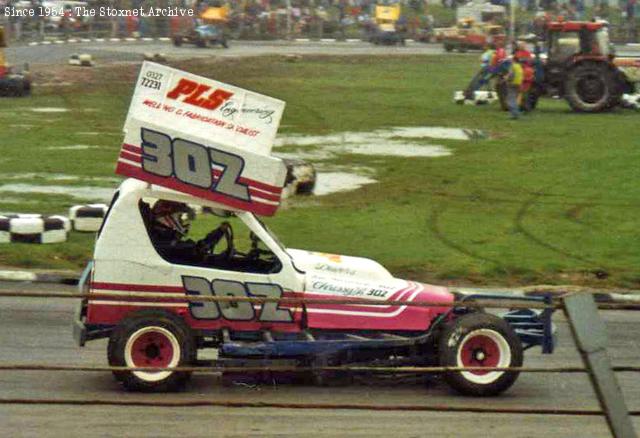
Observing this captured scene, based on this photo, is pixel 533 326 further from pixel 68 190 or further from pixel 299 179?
pixel 68 190

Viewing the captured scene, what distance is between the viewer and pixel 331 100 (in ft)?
96.8

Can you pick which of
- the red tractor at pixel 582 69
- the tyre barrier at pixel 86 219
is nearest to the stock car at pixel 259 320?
the tyre barrier at pixel 86 219

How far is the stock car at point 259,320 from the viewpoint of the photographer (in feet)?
27.1

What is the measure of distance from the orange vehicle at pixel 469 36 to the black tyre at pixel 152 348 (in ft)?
133

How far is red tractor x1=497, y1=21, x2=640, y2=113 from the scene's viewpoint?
28141mm

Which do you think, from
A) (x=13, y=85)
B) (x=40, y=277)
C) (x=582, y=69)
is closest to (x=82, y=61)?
(x=13, y=85)

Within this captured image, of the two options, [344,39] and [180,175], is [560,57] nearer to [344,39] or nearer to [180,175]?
[180,175]

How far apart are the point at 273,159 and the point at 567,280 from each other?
5237mm

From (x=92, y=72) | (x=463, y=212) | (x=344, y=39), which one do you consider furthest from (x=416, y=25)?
(x=463, y=212)

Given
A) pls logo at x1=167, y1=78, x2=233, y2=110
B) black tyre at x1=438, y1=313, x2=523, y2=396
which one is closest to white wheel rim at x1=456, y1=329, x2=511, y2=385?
black tyre at x1=438, y1=313, x2=523, y2=396

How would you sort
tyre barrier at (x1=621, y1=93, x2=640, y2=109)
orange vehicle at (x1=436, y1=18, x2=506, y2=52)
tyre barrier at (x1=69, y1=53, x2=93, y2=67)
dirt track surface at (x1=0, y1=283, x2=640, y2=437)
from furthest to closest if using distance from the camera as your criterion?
orange vehicle at (x1=436, y1=18, x2=506, y2=52), tyre barrier at (x1=69, y1=53, x2=93, y2=67), tyre barrier at (x1=621, y1=93, x2=640, y2=109), dirt track surface at (x1=0, y1=283, x2=640, y2=437)

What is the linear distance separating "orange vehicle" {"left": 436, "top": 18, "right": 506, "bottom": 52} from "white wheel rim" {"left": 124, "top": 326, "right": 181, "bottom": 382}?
40.6m

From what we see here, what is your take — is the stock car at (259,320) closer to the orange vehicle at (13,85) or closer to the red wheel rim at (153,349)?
the red wheel rim at (153,349)

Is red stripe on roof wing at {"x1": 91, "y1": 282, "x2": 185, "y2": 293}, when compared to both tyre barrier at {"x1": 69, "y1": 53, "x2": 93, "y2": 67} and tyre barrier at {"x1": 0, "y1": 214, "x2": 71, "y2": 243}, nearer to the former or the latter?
tyre barrier at {"x1": 0, "y1": 214, "x2": 71, "y2": 243}
